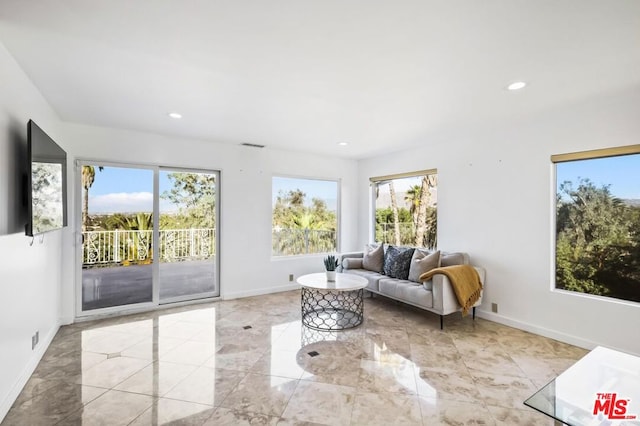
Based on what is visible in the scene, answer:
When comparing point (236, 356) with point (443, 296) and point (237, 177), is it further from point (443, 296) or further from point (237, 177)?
point (237, 177)

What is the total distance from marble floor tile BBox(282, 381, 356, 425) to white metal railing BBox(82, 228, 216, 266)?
3.07 metres

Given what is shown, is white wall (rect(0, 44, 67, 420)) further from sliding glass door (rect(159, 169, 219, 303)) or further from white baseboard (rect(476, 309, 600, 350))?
white baseboard (rect(476, 309, 600, 350))

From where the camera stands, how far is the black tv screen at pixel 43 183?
7.39 ft

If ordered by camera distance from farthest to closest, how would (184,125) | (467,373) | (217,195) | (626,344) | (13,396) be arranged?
(217,195)
(184,125)
(626,344)
(467,373)
(13,396)

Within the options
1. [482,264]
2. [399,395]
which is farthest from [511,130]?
[399,395]

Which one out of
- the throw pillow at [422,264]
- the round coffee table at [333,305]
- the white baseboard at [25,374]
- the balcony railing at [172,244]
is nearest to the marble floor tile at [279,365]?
the round coffee table at [333,305]

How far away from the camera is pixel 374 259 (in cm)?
499

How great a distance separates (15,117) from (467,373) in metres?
4.10

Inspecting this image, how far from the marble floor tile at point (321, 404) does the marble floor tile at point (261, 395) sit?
0.07 m

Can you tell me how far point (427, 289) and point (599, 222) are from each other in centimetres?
187

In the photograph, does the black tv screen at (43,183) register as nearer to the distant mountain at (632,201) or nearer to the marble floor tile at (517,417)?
the marble floor tile at (517,417)

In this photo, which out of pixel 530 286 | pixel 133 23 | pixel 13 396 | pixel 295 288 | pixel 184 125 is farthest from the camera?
pixel 295 288

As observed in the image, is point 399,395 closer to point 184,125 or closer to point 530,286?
point 530,286

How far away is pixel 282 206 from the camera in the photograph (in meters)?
5.54
